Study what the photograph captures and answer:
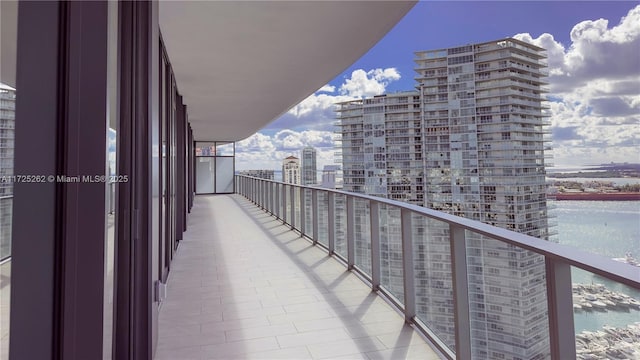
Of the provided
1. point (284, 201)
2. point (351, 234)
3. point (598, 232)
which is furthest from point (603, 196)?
point (284, 201)

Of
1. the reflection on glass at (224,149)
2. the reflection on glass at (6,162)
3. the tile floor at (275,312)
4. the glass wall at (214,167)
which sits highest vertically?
the reflection on glass at (224,149)

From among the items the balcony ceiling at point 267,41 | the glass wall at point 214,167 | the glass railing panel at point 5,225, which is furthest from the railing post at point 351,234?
the glass wall at point 214,167

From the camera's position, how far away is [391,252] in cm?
315

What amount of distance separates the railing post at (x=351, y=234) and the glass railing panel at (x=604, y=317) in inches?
115

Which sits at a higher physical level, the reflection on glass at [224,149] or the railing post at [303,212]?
the reflection on glass at [224,149]

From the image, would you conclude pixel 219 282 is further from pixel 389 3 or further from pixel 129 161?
pixel 389 3

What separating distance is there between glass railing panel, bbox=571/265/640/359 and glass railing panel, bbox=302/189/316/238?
468cm

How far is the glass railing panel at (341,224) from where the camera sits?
14.6 ft

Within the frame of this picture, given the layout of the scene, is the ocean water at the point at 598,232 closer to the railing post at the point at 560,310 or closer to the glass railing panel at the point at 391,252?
the railing post at the point at 560,310

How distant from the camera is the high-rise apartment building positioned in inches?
68.1

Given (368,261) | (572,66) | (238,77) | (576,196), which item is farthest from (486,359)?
(572,66)

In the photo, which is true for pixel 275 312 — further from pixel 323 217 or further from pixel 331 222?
pixel 323 217

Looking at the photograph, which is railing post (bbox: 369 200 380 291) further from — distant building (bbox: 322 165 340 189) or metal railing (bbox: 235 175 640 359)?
distant building (bbox: 322 165 340 189)

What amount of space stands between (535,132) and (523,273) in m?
3.84
